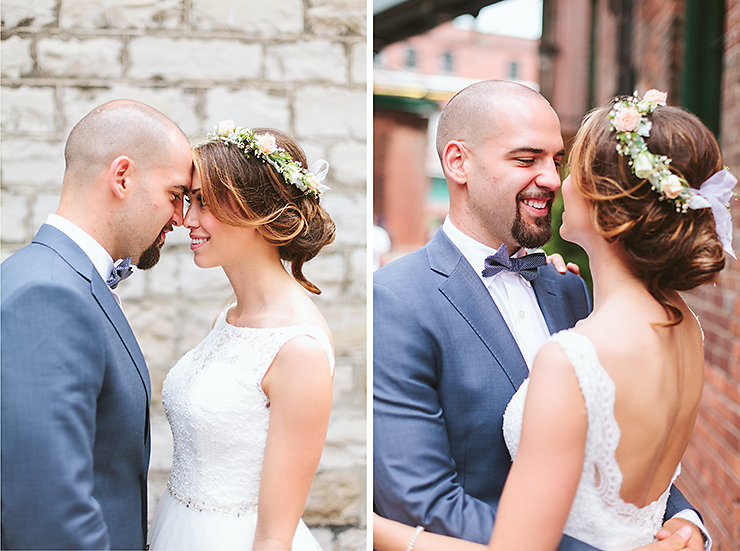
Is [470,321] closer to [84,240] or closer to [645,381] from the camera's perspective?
[645,381]

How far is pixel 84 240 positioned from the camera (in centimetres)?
200

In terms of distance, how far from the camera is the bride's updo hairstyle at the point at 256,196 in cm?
213

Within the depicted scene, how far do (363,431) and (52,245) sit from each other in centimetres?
235

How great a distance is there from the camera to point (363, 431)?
12.8 feet

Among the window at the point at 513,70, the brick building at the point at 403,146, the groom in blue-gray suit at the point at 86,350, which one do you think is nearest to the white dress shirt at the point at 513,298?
the groom in blue-gray suit at the point at 86,350

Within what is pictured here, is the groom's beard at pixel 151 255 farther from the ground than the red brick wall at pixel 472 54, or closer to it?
farther from the ground

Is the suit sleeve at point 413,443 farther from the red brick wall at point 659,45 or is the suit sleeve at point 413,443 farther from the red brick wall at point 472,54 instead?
the red brick wall at point 472,54

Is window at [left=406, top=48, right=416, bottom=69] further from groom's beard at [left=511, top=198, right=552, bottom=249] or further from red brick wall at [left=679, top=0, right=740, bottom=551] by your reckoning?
groom's beard at [left=511, top=198, right=552, bottom=249]

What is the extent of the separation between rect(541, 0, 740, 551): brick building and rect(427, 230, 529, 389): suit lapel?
0.56 m

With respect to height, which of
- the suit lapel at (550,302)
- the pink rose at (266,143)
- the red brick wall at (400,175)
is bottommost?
the red brick wall at (400,175)

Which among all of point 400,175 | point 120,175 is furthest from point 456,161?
point 400,175

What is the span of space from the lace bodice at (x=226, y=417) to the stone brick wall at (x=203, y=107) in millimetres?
1605

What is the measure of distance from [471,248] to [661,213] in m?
0.65

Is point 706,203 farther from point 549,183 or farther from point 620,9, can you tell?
point 620,9
